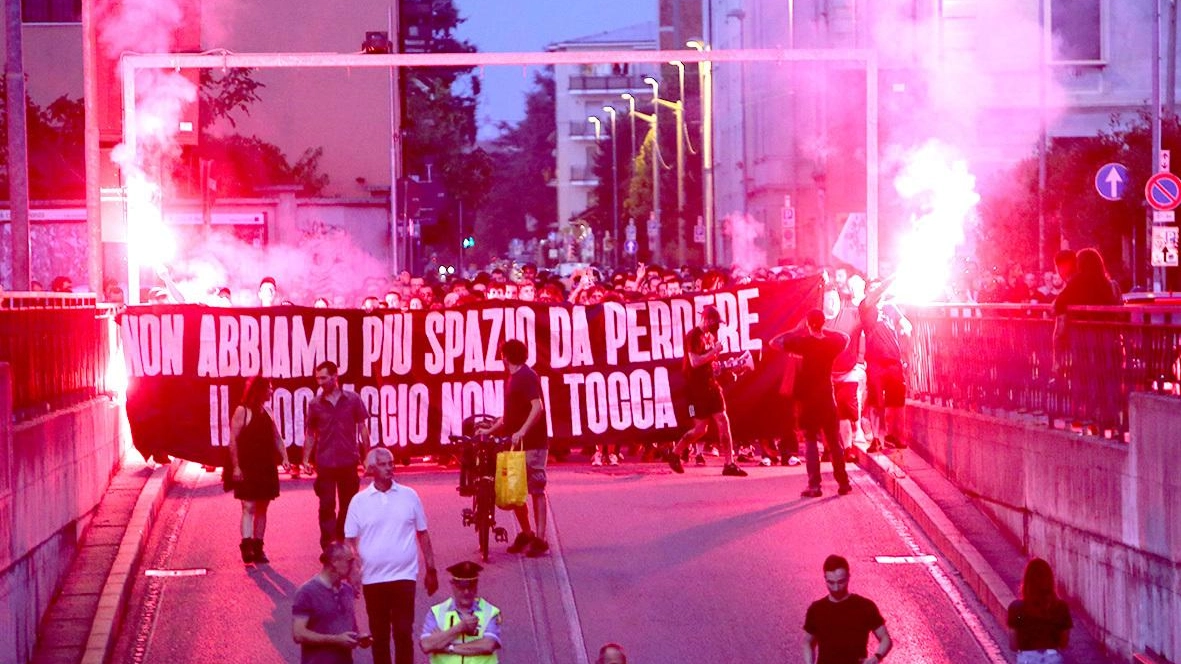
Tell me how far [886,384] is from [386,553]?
972 cm

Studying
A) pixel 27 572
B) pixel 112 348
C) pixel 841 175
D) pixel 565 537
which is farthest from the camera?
pixel 841 175

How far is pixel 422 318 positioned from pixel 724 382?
3.36 meters

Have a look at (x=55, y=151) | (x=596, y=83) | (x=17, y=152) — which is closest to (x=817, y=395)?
(x=17, y=152)

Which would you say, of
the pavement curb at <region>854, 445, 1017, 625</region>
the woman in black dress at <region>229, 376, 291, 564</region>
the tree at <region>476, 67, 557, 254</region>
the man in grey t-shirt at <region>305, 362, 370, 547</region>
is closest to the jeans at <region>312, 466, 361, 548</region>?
the man in grey t-shirt at <region>305, 362, 370, 547</region>

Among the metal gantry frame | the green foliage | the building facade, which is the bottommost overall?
the metal gantry frame

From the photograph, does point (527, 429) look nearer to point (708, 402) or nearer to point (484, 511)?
point (484, 511)

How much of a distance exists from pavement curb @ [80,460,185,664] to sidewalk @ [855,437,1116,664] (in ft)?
21.1

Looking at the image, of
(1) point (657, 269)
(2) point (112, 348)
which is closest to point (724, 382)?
(1) point (657, 269)

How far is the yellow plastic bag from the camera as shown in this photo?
15641 millimetres

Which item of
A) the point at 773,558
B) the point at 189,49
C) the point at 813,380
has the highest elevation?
the point at 189,49

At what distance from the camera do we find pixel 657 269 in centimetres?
2547

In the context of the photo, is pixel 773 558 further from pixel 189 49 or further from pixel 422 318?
pixel 189 49

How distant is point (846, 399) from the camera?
819 inches

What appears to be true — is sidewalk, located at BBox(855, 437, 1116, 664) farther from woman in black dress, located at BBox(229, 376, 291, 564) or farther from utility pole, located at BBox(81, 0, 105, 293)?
utility pole, located at BBox(81, 0, 105, 293)
